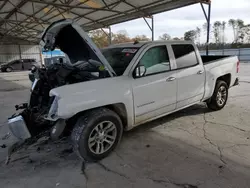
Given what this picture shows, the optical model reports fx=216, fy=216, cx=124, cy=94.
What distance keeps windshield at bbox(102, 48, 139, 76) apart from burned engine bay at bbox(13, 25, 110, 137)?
37cm

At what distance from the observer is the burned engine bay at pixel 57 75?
343 cm

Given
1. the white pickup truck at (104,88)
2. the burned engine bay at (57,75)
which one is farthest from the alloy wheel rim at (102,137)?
the burned engine bay at (57,75)

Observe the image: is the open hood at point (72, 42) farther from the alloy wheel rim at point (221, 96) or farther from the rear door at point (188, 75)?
the alloy wheel rim at point (221, 96)

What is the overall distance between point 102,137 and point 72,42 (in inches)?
69.5

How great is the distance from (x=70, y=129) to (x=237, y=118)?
12.0ft

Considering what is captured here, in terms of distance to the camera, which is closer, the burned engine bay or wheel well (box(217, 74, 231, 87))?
the burned engine bay

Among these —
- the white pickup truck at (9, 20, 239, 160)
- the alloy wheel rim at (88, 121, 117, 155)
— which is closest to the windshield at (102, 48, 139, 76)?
the white pickup truck at (9, 20, 239, 160)

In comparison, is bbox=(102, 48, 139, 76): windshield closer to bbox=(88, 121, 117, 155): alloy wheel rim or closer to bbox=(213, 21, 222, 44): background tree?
bbox=(88, 121, 117, 155): alloy wheel rim

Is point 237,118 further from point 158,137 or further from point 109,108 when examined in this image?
point 109,108

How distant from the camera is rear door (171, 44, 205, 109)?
4215 millimetres

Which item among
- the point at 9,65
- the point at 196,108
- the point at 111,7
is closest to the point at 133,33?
the point at 9,65

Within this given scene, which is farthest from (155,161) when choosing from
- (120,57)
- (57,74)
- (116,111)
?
(57,74)

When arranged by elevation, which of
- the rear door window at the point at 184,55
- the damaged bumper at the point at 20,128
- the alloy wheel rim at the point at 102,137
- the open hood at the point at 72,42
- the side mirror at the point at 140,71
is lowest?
the alloy wheel rim at the point at 102,137

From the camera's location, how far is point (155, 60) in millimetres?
3895
